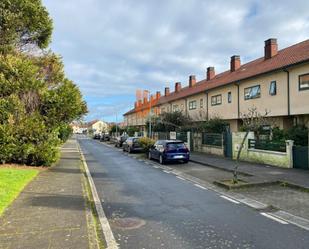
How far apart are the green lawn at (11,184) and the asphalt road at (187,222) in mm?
2367

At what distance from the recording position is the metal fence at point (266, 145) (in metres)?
18.0

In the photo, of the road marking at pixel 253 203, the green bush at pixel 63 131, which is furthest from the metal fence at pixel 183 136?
the road marking at pixel 253 203

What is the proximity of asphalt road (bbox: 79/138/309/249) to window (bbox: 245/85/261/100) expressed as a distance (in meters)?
17.4

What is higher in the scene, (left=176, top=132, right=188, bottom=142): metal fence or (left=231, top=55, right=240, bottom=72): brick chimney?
(left=231, top=55, right=240, bottom=72): brick chimney

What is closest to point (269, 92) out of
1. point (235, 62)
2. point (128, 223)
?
point (235, 62)

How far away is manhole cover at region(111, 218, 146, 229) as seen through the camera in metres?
7.07

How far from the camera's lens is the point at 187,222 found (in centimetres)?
738

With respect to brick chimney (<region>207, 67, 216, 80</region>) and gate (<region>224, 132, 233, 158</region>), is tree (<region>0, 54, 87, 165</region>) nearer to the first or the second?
gate (<region>224, 132, 233, 158</region>)

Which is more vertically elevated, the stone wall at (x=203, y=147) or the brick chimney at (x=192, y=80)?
the brick chimney at (x=192, y=80)

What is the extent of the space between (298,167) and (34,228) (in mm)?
13421

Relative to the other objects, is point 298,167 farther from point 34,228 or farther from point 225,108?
point 225,108

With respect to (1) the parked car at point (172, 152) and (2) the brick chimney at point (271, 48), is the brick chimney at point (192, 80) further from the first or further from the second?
(1) the parked car at point (172, 152)

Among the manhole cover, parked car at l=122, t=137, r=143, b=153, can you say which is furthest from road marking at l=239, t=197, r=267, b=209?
parked car at l=122, t=137, r=143, b=153

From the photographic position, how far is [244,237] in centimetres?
625
